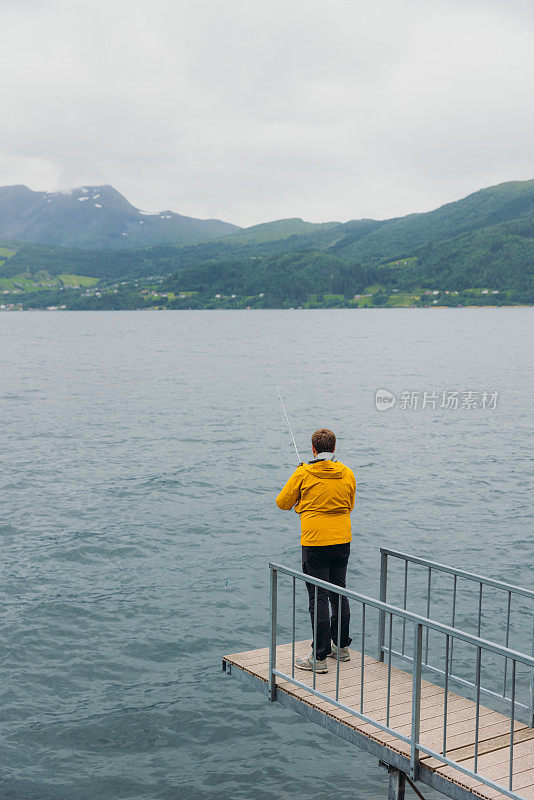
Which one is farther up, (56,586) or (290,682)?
(290,682)

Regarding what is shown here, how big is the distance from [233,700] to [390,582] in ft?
16.9

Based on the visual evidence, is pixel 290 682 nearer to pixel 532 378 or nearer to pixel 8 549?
pixel 8 549

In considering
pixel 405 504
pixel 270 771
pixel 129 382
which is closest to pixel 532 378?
pixel 129 382

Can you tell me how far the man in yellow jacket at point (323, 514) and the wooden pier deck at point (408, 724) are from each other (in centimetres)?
41

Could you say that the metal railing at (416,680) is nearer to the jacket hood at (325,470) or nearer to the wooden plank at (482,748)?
the wooden plank at (482,748)

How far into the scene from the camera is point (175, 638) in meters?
12.5

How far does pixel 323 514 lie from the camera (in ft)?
24.1

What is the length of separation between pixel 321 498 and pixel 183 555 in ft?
32.4

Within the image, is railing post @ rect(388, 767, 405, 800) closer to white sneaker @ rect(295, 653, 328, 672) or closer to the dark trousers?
white sneaker @ rect(295, 653, 328, 672)

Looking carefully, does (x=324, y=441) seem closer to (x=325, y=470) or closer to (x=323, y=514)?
(x=325, y=470)

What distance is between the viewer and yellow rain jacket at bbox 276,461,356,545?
7324 mm

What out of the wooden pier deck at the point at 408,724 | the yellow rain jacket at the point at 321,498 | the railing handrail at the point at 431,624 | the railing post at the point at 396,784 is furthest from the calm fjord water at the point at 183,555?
the yellow rain jacket at the point at 321,498

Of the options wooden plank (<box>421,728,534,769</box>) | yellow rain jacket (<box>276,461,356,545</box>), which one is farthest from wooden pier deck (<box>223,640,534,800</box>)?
yellow rain jacket (<box>276,461,356,545</box>)

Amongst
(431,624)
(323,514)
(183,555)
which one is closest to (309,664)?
(323,514)
